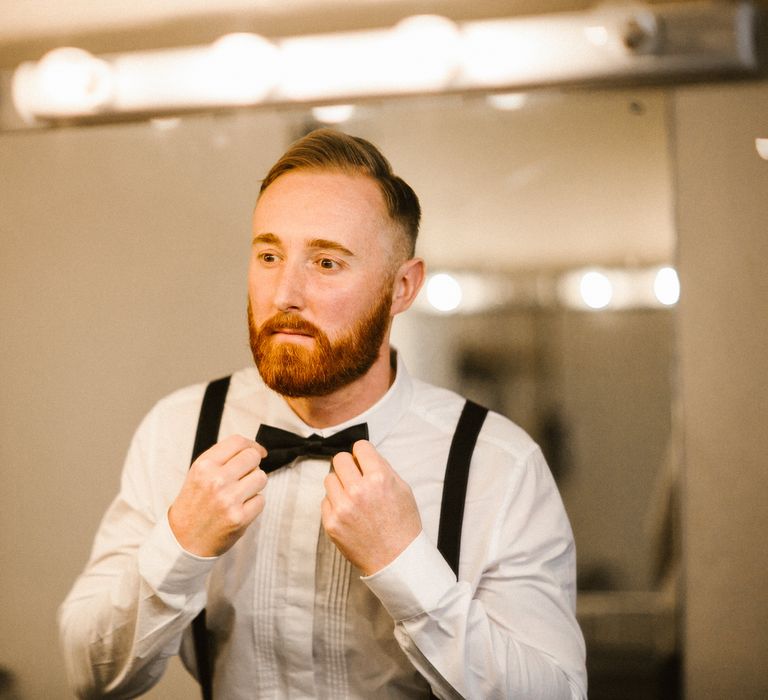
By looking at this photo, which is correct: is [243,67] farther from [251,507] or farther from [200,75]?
[251,507]

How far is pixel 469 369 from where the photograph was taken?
1219 millimetres

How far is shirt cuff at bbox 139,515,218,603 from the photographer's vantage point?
33.9 inches

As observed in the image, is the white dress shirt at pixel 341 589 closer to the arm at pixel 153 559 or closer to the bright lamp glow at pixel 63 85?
the arm at pixel 153 559

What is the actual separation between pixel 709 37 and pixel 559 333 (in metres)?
0.51

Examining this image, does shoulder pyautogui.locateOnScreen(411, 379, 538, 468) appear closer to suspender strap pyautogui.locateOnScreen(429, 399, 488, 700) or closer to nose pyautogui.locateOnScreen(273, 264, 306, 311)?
suspender strap pyautogui.locateOnScreen(429, 399, 488, 700)

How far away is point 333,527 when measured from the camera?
2.74 feet

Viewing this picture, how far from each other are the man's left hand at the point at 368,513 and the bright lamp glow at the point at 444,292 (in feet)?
1.39

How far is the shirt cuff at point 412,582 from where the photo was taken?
827 mm

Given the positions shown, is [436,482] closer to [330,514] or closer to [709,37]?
[330,514]

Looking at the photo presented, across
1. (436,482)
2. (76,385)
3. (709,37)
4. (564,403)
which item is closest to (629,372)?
(564,403)

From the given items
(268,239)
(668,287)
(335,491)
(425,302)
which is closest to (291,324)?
(268,239)

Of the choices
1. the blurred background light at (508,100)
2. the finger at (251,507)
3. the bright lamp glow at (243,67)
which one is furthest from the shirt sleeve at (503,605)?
the bright lamp glow at (243,67)

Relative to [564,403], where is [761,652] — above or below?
below

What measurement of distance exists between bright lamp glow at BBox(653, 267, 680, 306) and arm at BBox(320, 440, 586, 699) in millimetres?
347
